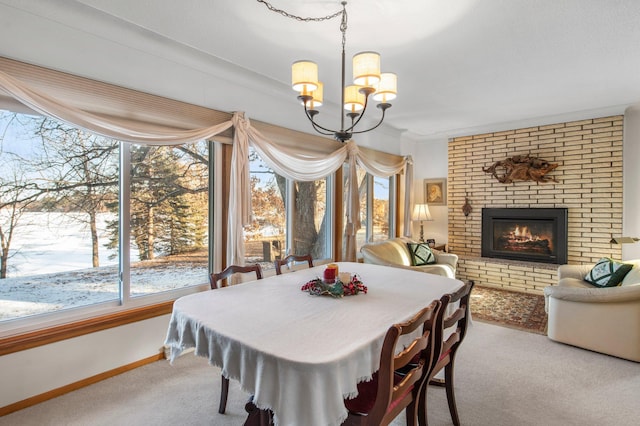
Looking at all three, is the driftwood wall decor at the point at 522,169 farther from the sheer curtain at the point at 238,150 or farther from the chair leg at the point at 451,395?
the chair leg at the point at 451,395

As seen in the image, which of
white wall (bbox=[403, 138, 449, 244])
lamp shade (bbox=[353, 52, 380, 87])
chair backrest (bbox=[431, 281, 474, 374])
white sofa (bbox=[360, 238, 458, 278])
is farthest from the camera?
white wall (bbox=[403, 138, 449, 244])

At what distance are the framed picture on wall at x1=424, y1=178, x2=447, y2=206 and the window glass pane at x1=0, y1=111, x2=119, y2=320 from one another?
201 inches

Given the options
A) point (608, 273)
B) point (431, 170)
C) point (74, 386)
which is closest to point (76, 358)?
point (74, 386)

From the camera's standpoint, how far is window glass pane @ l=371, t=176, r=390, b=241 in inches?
205

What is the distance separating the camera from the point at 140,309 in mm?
2549

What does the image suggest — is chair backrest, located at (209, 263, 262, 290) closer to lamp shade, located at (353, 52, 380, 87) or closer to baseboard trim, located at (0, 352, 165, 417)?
baseboard trim, located at (0, 352, 165, 417)

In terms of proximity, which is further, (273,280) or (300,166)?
(300,166)

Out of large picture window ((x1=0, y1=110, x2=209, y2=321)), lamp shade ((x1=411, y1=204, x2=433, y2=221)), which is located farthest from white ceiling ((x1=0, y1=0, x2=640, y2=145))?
lamp shade ((x1=411, y1=204, x2=433, y2=221))

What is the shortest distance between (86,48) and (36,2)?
329mm

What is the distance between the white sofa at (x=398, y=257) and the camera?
4086mm

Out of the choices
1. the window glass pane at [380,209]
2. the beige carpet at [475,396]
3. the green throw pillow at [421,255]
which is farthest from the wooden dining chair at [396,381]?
the window glass pane at [380,209]

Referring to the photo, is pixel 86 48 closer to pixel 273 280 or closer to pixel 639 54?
pixel 273 280

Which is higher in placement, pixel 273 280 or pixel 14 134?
pixel 14 134

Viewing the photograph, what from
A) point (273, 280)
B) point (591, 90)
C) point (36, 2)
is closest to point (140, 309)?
point (273, 280)
